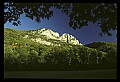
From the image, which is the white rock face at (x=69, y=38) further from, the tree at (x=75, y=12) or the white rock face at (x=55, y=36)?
the tree at (x=75, y=12)

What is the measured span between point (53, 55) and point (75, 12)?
3.97 ft

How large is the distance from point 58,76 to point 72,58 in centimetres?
58

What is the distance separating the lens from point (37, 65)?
7.25 m

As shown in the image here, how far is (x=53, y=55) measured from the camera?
23.8 feet

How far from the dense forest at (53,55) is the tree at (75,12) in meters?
0.39

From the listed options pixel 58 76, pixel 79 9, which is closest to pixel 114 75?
pixel 58 76

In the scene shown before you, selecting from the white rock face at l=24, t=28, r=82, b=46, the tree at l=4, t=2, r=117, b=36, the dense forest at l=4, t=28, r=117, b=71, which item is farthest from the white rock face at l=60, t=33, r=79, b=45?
the tree at l=4, t=2, r=117, b=36

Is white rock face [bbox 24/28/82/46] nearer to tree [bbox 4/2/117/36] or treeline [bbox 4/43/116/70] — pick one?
treeline [bbox 4/43/116/70]

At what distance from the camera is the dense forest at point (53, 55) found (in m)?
7.20

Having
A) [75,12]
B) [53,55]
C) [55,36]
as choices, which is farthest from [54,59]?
[75,12]

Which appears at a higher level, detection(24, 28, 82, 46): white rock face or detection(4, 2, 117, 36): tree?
detection(4, 2, 117, 36): tree

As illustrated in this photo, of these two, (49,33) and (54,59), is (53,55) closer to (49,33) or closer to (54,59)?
(54,59)

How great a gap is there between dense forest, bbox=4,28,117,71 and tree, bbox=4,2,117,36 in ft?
1.29

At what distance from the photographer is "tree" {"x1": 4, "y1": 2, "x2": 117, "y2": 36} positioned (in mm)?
6996
